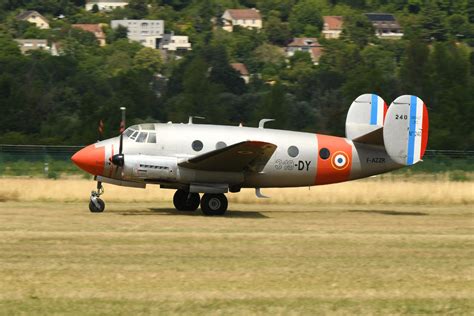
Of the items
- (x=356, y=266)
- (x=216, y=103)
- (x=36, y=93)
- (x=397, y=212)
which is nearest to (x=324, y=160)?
(x=397, y=212)

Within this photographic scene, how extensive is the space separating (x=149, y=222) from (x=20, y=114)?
2141 inches

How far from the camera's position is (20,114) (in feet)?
260

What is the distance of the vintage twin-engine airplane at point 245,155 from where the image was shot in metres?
28.7

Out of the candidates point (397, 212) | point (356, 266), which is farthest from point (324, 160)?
point (356, 266)

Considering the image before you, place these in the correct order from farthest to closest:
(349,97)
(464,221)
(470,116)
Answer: (349,97) < (470,116) < (464,221)

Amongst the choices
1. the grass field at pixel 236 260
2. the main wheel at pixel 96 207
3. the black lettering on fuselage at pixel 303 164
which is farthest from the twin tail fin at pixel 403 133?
the main wheel at pixel 96 207

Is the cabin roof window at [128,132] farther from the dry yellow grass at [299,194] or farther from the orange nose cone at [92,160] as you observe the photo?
the dry yellow grass at [299,194]

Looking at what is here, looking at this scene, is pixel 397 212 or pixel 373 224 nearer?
pixel 373 224

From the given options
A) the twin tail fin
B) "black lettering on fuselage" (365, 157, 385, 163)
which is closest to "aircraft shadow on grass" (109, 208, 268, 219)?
"black lettering on fuselage" (365, 157, 385, 163)

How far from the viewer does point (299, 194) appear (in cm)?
3612

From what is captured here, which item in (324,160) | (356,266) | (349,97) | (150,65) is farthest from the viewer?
(150,65)

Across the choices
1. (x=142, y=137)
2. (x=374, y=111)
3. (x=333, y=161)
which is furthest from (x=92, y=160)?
(x=374, y=111)

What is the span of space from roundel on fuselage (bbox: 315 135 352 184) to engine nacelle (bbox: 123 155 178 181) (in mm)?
4203

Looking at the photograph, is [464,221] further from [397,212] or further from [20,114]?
[20,114]
